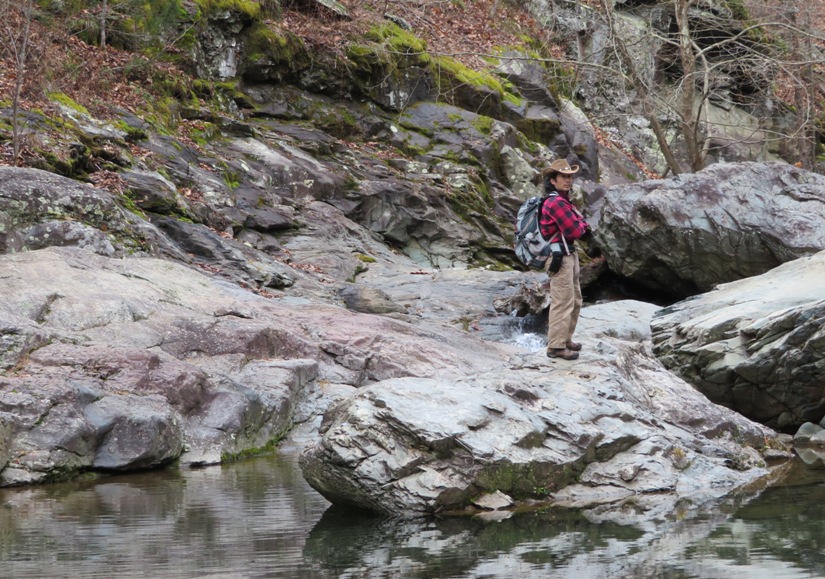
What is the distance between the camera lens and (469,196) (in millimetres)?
22141

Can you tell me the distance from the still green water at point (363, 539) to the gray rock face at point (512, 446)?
0.91 ft

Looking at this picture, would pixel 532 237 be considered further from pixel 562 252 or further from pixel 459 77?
pixel 459 77

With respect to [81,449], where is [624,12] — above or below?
above

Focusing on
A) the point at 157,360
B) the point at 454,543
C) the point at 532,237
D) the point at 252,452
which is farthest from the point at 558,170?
the point at 157,360

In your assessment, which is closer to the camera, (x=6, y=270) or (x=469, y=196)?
(x=6, y=270)

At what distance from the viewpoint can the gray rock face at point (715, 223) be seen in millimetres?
16359

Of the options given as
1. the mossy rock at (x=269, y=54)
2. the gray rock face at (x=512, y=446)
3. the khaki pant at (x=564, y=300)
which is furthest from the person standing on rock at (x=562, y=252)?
the mossy rock at (x=269, y=54)

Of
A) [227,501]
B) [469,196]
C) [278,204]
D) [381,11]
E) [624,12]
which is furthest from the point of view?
[624,12]

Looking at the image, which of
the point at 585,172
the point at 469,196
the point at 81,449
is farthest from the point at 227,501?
the point at 585,172

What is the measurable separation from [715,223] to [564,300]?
952cm

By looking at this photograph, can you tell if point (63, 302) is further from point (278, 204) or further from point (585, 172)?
point (585, 172)

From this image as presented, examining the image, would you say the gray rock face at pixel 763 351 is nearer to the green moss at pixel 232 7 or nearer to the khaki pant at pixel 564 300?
the khaki pant at pixel 564 300

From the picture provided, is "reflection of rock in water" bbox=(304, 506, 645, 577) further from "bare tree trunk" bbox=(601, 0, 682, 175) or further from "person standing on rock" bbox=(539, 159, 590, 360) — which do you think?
"bare tree trunk" bbox=(601, 0, 682, 175)

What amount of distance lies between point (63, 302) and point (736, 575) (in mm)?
7405
